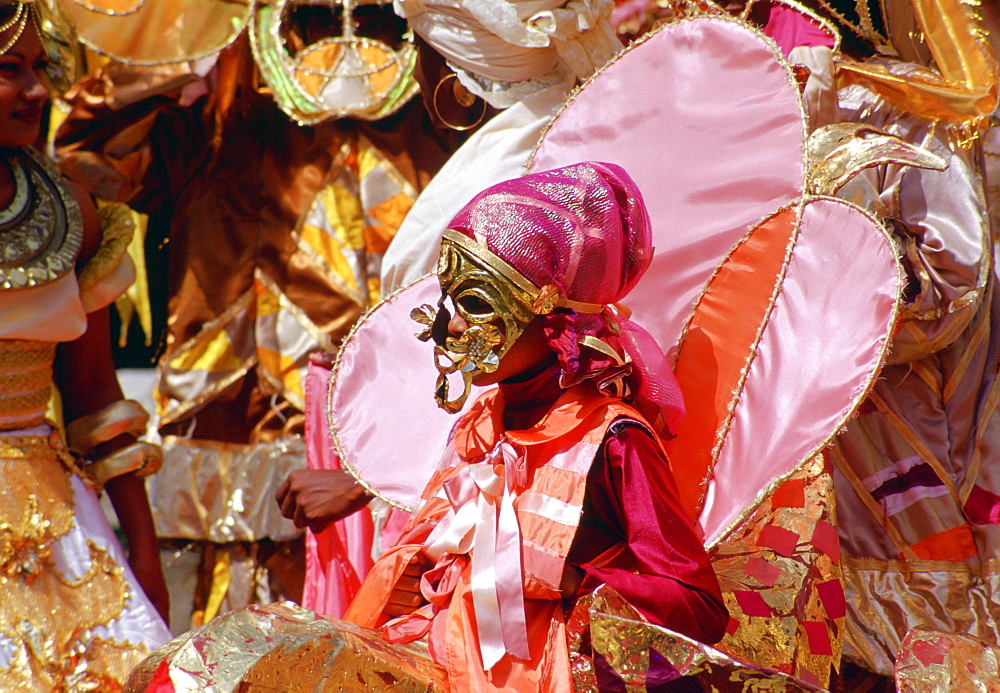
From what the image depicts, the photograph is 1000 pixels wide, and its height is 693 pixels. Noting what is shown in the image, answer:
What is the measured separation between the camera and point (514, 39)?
209 cm

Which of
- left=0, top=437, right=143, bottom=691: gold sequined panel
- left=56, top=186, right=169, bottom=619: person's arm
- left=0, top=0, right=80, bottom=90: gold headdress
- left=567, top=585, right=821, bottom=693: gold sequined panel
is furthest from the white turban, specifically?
left=567, top=585, right=821, bottom=693: gold sequined panel

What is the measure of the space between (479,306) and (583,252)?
151 millimetres

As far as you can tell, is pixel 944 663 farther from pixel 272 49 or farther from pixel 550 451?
pixel 272 49

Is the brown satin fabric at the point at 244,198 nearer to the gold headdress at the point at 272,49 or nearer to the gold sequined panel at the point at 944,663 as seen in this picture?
the gold headdress at the point at 272,49

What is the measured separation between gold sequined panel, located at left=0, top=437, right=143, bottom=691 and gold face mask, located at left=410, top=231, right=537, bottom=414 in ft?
3.02

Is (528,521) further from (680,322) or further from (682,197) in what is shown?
(682,197)

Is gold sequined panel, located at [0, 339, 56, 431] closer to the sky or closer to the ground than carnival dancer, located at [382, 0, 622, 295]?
closer to the ground

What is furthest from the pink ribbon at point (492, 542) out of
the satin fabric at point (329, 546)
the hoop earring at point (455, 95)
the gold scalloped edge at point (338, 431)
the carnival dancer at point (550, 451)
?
the hoop earring at point (455, 95)

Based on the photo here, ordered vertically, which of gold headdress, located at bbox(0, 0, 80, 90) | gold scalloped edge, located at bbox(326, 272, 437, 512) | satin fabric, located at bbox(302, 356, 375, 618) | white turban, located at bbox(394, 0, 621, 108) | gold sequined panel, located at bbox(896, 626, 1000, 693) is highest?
gold headdress, located at bbox(0, 0, 80, 90)

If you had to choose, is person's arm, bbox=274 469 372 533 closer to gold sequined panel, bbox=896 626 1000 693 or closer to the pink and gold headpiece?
the pink and gold headpiece

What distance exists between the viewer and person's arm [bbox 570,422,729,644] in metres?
1.23

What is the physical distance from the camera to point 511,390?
4.87ft

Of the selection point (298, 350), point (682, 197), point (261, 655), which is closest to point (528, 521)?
point (261, 655)

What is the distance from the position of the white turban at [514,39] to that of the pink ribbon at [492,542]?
0.97m
